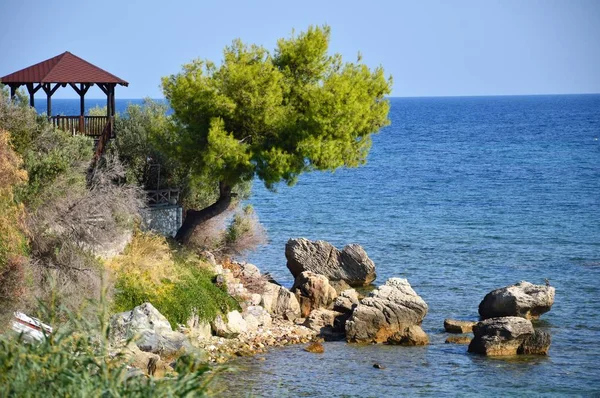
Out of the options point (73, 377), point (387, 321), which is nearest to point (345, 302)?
point (387, 321)

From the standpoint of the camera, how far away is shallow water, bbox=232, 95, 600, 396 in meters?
27.5

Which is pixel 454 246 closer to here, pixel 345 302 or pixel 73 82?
pixel 345 302

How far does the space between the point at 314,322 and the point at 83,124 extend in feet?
39.8

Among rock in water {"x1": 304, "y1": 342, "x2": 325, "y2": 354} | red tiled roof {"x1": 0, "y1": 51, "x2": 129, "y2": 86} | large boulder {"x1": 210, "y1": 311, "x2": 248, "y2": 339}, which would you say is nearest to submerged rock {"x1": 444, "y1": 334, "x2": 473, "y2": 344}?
rock in water {"x1": 304, "y1": 342, "x2": 325, "y2": 354}

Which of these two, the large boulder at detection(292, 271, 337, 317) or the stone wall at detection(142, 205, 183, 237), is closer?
the large boulder at detection(292, 271, 337, 317)

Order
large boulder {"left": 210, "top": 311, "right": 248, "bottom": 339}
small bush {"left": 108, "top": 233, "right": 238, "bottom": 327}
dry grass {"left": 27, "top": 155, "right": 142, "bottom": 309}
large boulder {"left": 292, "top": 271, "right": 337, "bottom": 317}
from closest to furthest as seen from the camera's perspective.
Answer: dry grass {"left": 27, "top": 155, "right": 142, "bottom": 309}, small bush {"left": 108, "top": 233, "right": 238, "bottom": 327}, large boulder {"left": 210, "top": 311, "right": 248, "bottom": 339}, large boulder {"left": 292, "top": 271, "right": 337, "bottom": 317}

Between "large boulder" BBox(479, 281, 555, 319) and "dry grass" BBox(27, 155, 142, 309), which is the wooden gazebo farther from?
"large boulder" BBox(479, 281, 555, 319)

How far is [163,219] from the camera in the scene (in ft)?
120

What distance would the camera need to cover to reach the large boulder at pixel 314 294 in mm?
35312

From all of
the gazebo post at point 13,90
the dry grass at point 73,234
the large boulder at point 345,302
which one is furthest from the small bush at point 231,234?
the gazebo post at point 13,90

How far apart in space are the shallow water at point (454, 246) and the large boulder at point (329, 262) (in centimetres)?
155

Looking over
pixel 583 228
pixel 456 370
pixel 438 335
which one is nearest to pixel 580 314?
pixel 438 335

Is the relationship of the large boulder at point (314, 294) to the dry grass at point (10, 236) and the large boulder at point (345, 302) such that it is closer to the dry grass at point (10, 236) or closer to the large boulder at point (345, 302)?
the large boulder at point (345, 302)

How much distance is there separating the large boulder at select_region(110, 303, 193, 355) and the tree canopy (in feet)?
21.3
